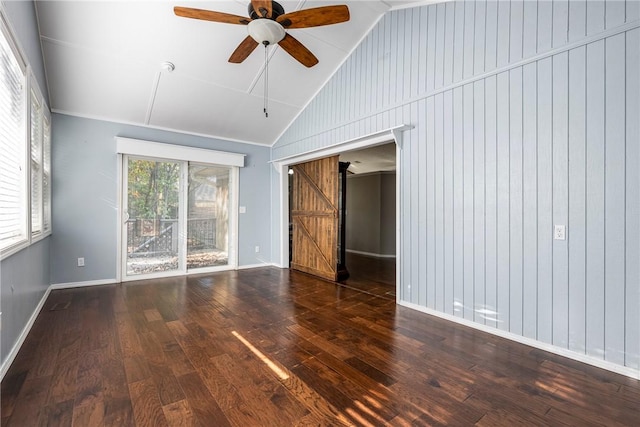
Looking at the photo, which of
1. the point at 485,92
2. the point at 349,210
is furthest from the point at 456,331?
the point at 349,210

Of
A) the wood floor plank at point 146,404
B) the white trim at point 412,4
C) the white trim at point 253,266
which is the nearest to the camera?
the wood floor plank at point 146,404

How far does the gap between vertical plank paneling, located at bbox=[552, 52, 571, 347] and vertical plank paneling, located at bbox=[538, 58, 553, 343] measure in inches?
1.3

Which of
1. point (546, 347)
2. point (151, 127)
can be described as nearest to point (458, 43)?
point (546, 347)

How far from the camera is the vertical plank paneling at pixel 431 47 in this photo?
329 centimetres

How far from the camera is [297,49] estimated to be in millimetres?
2975

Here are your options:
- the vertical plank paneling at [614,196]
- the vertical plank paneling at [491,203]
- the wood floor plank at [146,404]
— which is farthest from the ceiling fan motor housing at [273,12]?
the wood floor plank at [146,404]

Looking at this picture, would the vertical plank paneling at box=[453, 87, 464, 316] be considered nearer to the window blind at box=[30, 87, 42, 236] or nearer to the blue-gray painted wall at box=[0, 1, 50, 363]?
the blue-gray painted wall at box=[0, 1, 50, 363]

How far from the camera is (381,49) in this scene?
389 centimetres

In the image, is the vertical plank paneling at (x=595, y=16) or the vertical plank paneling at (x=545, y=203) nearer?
the vertical plank paneling at (x=595, y=16)

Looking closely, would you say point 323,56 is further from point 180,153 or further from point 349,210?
point 349,210

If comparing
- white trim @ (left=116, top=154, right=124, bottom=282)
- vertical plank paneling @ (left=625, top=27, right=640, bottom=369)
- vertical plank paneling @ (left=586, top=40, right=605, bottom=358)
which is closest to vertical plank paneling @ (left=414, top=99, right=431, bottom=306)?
vertical plank paneling @ (left=586, top=40, right=605, bottom=358)

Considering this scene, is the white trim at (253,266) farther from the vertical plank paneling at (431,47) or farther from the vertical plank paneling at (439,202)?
the vertical plank paneling at (431,47)

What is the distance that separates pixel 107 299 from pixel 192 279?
1.26 m

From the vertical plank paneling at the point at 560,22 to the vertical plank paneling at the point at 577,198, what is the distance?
0.15 m
